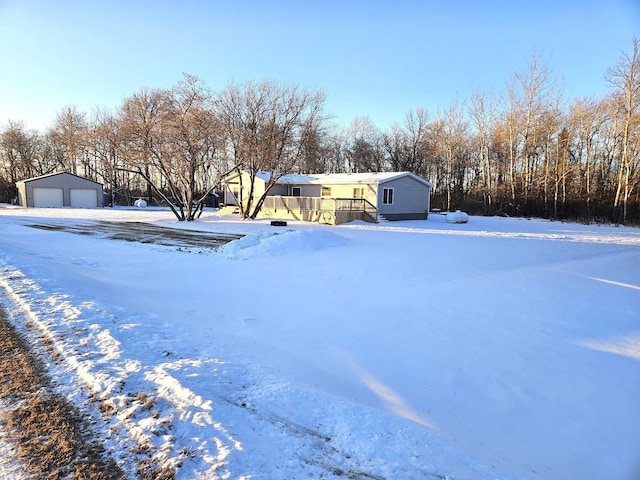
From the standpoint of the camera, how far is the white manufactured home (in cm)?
2472

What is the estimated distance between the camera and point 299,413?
10.4 feet

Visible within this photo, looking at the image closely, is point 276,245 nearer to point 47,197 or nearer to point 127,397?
point 127,397

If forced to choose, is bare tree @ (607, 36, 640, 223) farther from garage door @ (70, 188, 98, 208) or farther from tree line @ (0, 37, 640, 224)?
garage door @ (70, 188, 98, 208)

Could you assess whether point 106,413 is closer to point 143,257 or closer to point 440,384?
point 440,384

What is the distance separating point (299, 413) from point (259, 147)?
71.8 feet

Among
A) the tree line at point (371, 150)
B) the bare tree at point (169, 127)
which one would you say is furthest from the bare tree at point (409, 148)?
the bare tree at point (169, 127)

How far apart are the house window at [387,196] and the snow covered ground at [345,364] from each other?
1717 centimetres

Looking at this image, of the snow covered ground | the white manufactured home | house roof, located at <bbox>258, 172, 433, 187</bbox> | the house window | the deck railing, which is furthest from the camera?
the house window

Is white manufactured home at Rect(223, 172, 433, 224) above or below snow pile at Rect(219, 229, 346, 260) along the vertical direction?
above

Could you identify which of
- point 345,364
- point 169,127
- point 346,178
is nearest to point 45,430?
point 345,364

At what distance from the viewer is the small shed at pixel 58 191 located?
118ft

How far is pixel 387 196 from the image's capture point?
2706cm

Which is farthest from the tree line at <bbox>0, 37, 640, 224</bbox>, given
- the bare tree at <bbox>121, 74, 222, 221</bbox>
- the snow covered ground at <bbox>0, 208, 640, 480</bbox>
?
the snow covered ground at <bbox>0, 208, 640, 480</bbox>

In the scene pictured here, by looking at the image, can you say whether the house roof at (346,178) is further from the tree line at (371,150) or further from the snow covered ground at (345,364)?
the snow covered ground at (345,364)
